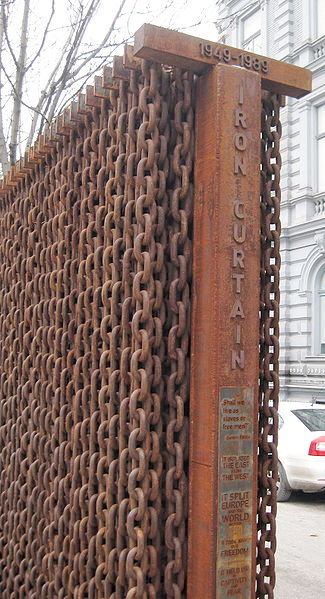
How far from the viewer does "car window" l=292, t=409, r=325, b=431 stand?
36.0ft

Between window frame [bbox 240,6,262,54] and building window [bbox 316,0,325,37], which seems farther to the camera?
window frame [bbox 240,6,262,54]

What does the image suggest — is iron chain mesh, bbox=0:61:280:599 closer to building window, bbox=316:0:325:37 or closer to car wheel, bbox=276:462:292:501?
car wheel, bbox=276:462:292:501

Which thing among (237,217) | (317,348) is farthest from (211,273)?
(317,348)

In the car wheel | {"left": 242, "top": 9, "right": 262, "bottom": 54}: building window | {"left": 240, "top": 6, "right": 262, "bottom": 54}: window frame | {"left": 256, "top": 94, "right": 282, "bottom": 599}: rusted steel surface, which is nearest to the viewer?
{"left": 256, "top": 94, "right": 282, "bottom": 599}: rusted steel surface

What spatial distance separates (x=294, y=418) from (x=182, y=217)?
8706 mm

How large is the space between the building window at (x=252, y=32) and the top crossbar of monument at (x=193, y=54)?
2203 cm

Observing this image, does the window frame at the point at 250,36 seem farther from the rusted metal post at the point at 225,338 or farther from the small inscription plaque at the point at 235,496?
the small inscription plaque at the point at 235,496

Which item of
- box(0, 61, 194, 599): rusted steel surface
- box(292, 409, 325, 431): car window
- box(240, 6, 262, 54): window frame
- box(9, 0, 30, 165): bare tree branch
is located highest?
box(240, 6, 262, 54): window frame

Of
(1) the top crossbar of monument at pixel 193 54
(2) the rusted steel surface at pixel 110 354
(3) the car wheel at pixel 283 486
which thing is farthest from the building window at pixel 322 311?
(1) the top crossbar of monument at pixel 193 54

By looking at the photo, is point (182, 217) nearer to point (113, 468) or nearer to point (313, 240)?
point (113, 468)

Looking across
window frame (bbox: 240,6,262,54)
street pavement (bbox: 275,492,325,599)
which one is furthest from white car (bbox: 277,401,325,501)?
window frame (bbox: 240,6,262,54)

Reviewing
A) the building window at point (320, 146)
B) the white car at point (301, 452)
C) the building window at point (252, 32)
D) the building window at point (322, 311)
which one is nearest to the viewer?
the white car at point (301, 452)

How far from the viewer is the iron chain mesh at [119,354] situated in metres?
2.88

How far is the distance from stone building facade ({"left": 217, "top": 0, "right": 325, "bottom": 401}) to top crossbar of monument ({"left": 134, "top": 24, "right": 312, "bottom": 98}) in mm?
17842
